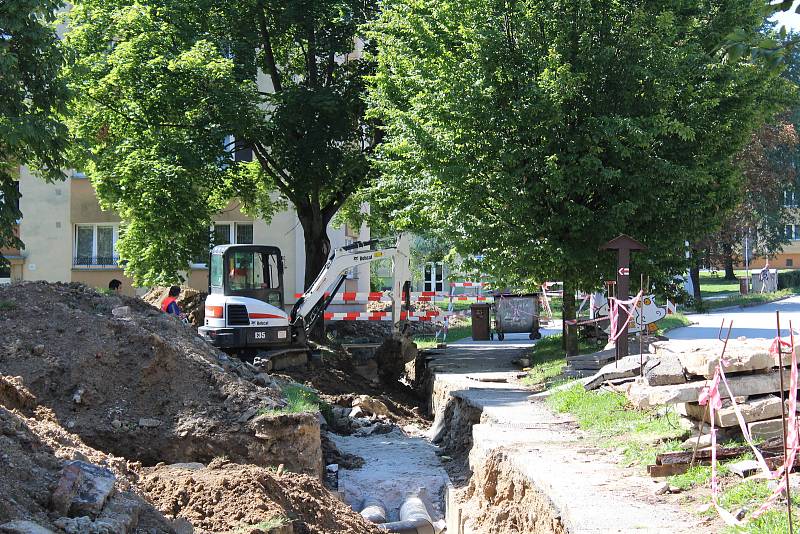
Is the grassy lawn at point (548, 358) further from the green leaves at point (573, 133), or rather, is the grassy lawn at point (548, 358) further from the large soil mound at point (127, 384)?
the large soil mound at point (127, 384)

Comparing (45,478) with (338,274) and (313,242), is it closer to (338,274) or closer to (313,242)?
(338,274)

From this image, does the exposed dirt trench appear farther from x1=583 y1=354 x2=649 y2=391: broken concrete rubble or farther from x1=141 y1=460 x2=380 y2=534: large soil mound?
Result: x1=583 y1=354 x2=649 y2=391: broken concrete rubble

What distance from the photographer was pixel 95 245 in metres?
32.3

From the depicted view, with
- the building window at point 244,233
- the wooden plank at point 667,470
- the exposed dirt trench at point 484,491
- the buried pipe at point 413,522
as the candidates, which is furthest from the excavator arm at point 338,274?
the wooden plank at point 667,470

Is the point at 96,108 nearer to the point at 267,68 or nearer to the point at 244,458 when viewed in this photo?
the point at 267,68

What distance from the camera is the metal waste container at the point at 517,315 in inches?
1097

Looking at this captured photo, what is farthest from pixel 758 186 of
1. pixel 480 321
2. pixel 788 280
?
pixel 480 321

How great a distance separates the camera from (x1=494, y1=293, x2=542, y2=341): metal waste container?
2788 cm

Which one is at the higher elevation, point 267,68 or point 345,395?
point 267,68

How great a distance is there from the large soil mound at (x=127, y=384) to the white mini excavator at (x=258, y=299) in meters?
7.56

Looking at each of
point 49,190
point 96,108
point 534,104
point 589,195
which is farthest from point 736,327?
point 49,190

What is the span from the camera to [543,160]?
16688 millimetres

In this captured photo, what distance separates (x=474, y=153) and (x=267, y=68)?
9866 mm

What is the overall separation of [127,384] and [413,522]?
3683 millimetres
